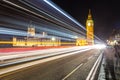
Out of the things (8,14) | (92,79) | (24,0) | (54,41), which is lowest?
(92,79)

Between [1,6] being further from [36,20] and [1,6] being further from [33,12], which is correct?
[36,20]

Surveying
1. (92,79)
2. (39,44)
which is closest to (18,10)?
(39,44)

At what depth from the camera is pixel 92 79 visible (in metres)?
9.52

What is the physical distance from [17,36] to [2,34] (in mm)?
4681

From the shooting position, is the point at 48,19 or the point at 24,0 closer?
the point at 24,0

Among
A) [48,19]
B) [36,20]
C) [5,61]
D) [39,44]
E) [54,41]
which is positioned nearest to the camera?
[5,61]

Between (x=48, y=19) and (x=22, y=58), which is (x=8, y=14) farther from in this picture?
(x=48, y=19)

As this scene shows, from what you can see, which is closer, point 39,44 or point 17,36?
point 17,36

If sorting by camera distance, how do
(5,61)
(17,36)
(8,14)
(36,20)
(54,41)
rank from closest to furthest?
1. (5,61)
2. (8,14)
3. (17,36)
4. (36,20)
5. (54,41)

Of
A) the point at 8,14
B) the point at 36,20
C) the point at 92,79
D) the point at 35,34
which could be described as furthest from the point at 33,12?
the point at 92,79

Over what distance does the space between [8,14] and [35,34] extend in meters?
10.0

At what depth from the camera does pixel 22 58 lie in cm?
1947

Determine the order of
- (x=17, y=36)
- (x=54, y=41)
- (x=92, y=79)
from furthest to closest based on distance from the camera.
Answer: (x=54, y=41), (x=17, y=36), (x=92, y=79)

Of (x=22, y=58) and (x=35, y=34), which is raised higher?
(x=35, y=34)
